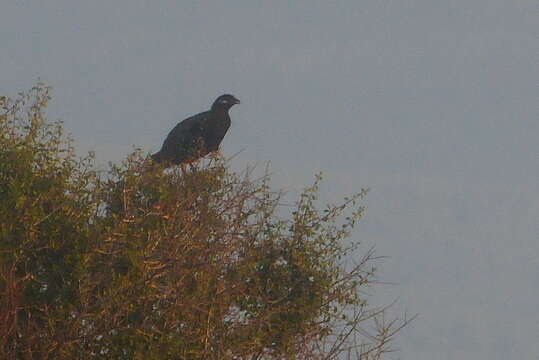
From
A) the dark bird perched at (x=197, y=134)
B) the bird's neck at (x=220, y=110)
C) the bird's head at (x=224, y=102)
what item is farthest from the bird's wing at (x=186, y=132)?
the bird's head at (x=224, y=102)

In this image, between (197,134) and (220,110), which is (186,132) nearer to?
(197,134)

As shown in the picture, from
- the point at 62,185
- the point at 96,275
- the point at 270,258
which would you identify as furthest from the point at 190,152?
the point at 96,275

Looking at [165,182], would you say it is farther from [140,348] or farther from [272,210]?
[140,348]

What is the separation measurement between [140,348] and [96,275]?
1060mm

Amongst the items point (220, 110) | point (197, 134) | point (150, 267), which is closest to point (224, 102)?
point (220, 110)

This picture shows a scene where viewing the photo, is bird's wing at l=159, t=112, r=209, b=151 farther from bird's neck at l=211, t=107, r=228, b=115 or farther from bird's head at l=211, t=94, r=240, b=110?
bird's head at l=211, t=94, r=240, b=110

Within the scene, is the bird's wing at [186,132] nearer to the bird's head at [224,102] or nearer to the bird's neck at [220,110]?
the bird's neck at [220,110]

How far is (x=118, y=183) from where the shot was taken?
14.6 meters

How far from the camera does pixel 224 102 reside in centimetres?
2078

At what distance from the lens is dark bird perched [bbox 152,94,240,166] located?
19.1 m

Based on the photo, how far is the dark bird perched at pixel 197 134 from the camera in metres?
19.1

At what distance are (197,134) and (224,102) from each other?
138cm

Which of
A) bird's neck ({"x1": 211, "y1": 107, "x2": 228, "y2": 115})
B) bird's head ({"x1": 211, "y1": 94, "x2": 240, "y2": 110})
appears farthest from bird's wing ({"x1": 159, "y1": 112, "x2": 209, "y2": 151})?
bird's head ({"x1": 211, "y1": 94, "x2": 240, "y2": 110})

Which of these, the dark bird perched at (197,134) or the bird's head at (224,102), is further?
the bird's head at (224,102)
